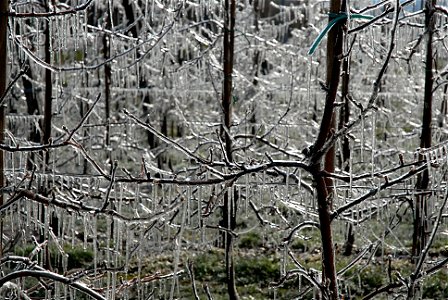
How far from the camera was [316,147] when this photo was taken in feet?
5.93

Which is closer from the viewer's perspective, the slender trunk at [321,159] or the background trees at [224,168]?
the slender trunk at [321,159]

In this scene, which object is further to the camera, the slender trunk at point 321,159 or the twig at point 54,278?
the twig at point 54,278

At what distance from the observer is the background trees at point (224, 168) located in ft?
6.26

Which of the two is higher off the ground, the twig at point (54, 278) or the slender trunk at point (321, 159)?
the slender trunk at point (321, 159)

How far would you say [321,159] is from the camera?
177cm

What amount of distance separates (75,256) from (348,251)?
9.77ft

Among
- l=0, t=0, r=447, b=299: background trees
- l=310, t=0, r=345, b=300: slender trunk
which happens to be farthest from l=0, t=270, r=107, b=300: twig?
l=310, t=0, r=345, b=300: slender trunk

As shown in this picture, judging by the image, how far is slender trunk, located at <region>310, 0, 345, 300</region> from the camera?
175 centimetres

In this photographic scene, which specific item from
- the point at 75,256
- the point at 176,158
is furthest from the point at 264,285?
the point at 176,158

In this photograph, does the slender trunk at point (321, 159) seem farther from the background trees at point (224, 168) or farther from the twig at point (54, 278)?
the twig at point (54, 278)

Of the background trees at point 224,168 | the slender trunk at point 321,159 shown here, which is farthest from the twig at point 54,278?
the slender trunk at point 321,159

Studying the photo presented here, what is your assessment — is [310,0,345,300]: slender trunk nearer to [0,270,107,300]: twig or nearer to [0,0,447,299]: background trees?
[0,0,447,299]: background trees

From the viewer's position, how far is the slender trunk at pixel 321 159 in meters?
1.75

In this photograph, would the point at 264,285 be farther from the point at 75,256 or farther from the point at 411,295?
the point at 411,295
